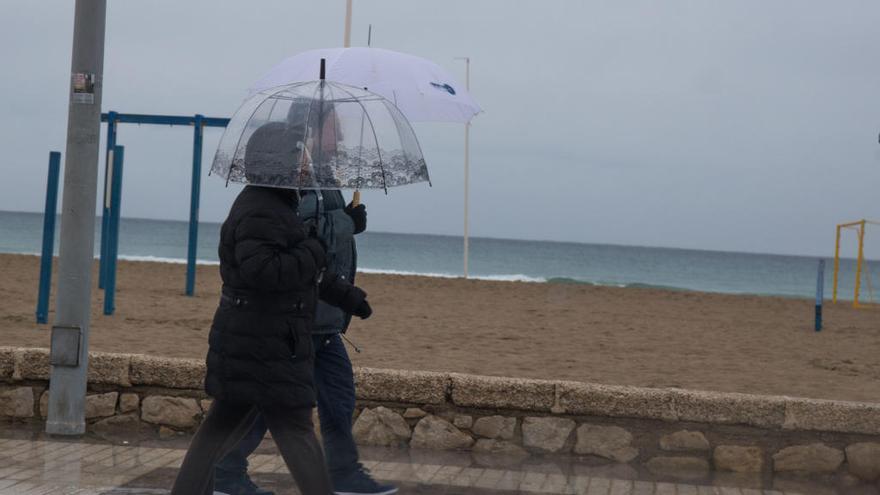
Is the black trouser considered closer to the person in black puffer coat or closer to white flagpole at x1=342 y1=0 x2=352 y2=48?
the person in black puffer coat

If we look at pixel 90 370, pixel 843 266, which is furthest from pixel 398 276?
pixel 843 266

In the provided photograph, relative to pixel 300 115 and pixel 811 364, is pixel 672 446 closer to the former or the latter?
pixel 300 115

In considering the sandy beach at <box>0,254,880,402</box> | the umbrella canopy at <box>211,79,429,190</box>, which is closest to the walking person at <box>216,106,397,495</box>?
the umbrella canopy at <box>211,79,429,190</box>

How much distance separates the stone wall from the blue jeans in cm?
134

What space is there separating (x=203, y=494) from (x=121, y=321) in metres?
7.28

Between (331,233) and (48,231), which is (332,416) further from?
(48,231)

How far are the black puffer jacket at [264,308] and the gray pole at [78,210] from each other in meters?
2.48

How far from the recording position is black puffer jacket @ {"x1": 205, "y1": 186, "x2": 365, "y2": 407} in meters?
4.27

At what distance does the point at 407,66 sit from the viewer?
654 centimetres

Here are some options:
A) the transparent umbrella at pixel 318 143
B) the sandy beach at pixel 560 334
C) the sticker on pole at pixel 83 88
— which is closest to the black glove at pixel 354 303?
the transparent umbrella at pixel 318 143

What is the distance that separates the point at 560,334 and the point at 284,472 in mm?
6707

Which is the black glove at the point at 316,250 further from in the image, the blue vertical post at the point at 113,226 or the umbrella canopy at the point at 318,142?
the blue vertical post at the point at 113,226

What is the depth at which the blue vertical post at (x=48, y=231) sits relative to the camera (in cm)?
1010

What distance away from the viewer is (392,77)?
6.35m
